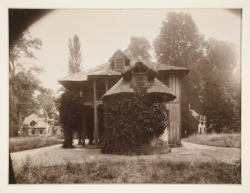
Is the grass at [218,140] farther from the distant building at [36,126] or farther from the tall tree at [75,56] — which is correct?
the distant building at [36,126]

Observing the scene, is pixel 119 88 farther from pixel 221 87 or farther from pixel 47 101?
pixel 221 87

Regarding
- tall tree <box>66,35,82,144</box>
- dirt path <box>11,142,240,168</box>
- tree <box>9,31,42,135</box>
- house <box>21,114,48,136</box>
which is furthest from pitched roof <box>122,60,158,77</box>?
house <box>21,114,48,136</box>

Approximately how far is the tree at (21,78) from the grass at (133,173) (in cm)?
60

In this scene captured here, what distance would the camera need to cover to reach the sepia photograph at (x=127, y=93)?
4.44 metres

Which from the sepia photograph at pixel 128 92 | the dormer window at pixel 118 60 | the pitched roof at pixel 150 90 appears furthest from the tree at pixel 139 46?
the pitched roof at pixel 150 90

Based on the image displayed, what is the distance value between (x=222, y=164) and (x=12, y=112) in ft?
8.58

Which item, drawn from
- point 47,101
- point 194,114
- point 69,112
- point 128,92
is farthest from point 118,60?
point 194,114

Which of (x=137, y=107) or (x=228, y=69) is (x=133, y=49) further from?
(x=228, y=69)

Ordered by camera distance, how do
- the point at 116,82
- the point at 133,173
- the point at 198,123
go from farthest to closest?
the point at 116,82, the point at 198,123, the point at 133,173

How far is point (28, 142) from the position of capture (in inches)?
177

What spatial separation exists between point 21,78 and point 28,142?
2.58 feet

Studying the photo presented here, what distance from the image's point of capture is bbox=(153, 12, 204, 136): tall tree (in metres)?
4.54

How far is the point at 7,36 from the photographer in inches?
177

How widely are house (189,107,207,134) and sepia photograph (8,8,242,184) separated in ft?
0.04
